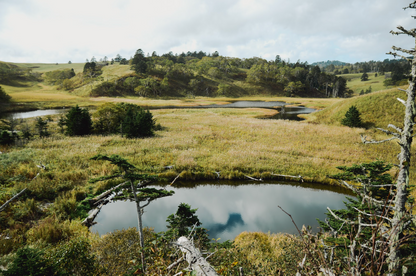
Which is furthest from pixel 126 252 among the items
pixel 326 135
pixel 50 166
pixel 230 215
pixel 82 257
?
pixel 326 135

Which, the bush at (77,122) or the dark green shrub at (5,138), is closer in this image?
the dark green shrub at (5,138)

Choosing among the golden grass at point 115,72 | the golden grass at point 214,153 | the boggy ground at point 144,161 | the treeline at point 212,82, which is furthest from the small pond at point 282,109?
the golden grass at point 115,72

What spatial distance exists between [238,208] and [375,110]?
3981 cm

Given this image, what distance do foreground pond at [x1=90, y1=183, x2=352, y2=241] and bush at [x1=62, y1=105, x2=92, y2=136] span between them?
18281 mm

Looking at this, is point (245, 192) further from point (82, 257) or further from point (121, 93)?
point (121, 93)

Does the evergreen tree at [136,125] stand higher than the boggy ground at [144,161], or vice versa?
the evergreen tree at [136,125]

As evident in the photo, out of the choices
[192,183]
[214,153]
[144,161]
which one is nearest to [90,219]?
[192,183]

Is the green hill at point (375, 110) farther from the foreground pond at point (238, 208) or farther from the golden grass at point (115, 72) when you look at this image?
the golden grass at point (115, 72)

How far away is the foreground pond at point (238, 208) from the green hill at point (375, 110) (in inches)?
1153

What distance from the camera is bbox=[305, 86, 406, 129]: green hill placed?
3569 cm

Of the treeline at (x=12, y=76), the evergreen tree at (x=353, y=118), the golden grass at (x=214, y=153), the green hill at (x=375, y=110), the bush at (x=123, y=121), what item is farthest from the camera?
the treeline at (x=12, y=76)

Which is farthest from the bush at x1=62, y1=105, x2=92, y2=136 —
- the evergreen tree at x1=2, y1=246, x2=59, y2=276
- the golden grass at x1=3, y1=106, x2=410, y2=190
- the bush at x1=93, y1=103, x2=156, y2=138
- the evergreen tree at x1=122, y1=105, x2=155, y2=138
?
the evergreen tree at x1=2, y1=246, x2=59, y2=276

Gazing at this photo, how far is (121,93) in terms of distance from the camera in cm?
10512

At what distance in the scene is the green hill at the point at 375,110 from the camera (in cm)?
3569
